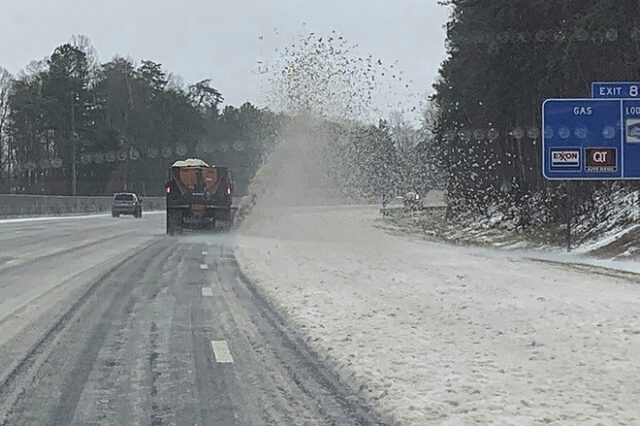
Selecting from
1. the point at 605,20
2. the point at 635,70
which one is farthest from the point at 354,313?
the point at 635,70

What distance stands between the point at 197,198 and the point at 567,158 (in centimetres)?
1662

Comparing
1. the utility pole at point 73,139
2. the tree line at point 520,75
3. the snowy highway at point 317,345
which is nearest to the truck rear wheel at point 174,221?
the tree line at point 520,75

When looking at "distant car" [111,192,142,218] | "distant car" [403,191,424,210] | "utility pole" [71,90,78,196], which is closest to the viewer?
"distant car" [111,192,142,218]

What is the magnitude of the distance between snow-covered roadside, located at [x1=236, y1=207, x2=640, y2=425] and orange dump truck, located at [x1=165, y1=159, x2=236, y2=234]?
16.8m

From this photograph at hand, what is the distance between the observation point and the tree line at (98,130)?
97188mm

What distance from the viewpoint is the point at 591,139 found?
1109 inches

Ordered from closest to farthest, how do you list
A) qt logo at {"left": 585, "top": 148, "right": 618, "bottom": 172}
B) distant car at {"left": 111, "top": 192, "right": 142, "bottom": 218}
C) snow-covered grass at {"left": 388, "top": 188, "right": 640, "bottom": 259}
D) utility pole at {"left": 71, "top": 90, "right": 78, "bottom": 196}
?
qt logo at {"left": 585, "top": 148, "right": 618, "bottom": 172}, snow-covered grass at {"left": 388, "top": 188, "right": 640, "bottom": 259}, distant car at {"left": 111, "top": 192, "right": 142, "bottom": 218}, utility pole at {"left": 71, "top": 90, "right": 78, "bottom": 196}

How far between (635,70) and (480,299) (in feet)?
66.1

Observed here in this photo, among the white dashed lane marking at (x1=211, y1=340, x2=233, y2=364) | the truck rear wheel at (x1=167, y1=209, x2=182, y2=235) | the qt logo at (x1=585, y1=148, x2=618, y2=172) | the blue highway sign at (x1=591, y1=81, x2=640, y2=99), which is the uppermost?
the blue highway sign at (x1=591, y1=81, x2=640, y2=99)

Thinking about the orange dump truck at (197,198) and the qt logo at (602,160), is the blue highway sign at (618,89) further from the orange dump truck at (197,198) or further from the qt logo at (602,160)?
the orange dump truck at (197,198)

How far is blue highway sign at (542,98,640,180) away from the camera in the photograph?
27.6m

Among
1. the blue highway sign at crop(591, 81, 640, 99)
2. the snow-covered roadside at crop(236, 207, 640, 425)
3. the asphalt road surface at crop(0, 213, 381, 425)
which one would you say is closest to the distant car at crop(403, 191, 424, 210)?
the blue highway sign at crop(591, 81, 640, 99)

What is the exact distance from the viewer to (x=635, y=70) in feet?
106

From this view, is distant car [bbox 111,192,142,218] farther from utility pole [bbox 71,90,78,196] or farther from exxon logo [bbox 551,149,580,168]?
exxon logo [bbox 551,149,580,168]
